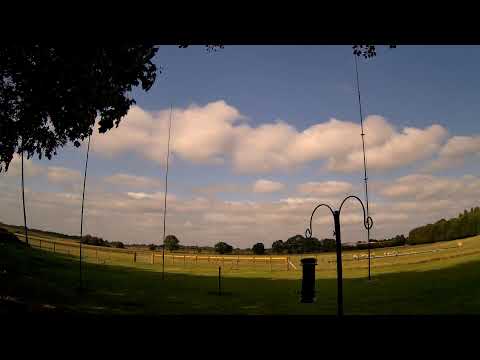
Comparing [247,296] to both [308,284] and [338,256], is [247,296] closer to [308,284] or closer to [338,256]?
[308,284]

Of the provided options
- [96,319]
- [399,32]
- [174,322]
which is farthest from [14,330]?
[399,32]

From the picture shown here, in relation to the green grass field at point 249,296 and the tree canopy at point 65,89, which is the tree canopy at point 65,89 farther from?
the green grass field at point 249,296

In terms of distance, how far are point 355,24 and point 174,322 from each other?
244 centimetres

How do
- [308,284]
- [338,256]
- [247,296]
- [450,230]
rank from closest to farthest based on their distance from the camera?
[338,256]
[308,284]
[247,296]
[450,230]

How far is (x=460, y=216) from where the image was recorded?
79875 mm

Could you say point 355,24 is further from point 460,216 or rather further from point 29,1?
point 460,216

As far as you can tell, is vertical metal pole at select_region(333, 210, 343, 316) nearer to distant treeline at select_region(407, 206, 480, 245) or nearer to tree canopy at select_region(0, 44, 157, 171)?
tree canopy at select_region(0, 44, 157, 171)

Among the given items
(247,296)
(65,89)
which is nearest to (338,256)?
(65,89)

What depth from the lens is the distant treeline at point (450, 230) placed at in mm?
77125

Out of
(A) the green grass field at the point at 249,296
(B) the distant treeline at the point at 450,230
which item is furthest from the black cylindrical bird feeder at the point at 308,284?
(B) the distant treeline at the point at 450,230

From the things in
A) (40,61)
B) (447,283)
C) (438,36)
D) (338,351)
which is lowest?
(447,283)

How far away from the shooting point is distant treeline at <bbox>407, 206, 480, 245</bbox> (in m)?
77.1

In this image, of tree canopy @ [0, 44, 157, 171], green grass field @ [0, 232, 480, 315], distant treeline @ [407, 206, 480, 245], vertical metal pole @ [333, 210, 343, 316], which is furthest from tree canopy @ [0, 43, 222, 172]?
distant treeline @ [407, 206, 480, 245]

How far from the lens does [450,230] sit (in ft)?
261
